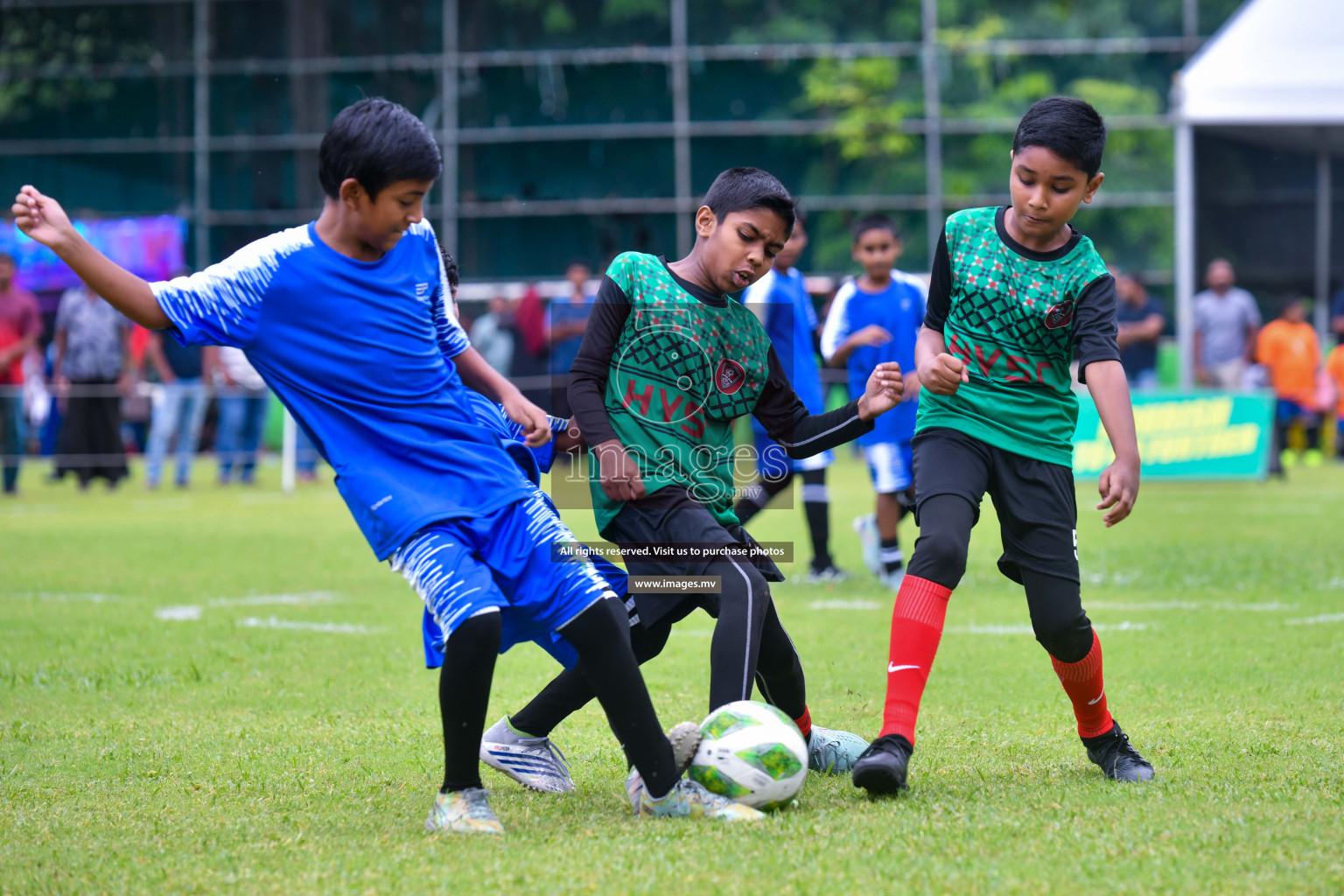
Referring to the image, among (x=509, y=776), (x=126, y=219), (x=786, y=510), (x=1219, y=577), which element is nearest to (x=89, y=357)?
(x=786, y=510)

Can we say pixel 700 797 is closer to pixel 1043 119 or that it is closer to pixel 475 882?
pixel 475 882

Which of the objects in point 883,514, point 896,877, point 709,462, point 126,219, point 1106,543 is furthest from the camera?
point 126,219

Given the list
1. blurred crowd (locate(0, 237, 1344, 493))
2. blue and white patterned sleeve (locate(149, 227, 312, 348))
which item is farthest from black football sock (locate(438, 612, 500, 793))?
blurred crowd (locate(0, 237, 1344, 493))

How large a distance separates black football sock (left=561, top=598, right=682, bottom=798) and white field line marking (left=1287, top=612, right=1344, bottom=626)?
12.5 ft

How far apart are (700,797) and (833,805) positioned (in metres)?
0.32

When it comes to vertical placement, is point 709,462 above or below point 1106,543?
above

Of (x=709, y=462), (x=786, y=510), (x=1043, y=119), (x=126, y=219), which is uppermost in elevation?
(x=126, y=219)

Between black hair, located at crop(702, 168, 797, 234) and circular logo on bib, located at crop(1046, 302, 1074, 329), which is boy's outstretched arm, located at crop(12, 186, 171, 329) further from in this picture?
circular logo on bib, located at crop(1046, 302, 1074, 329)

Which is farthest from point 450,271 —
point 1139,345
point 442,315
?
point 1139,345

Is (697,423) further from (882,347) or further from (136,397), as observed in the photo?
(136,397)

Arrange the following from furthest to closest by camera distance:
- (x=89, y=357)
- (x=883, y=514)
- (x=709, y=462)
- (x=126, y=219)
→ 1. (x=126, y=219)
2. (x=89, y=357)
3. (x=883, y=514)
4. (x=709, y=462)

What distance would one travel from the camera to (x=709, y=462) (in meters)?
3.58

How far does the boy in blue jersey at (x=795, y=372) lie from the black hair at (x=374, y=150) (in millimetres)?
4521

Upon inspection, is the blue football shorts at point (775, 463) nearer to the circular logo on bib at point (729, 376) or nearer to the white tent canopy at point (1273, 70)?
the circular logo on bib at point (729, 376)
